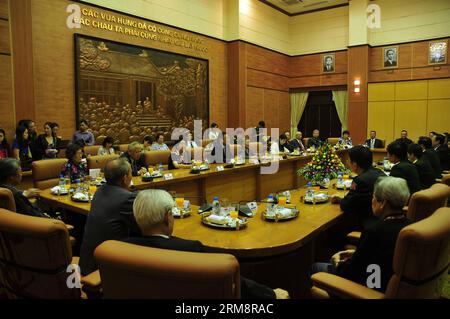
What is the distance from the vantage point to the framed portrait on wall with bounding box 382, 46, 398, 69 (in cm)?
1132

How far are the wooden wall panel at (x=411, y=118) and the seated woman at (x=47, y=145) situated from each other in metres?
9.90

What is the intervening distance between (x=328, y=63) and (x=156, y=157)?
29.7 ft

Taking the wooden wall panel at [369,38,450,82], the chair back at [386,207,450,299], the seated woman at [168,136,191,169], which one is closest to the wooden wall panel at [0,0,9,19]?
Answer: the seated woman at [168,136,191,169]

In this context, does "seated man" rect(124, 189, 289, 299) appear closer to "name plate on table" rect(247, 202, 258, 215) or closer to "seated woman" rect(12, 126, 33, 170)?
"name plate on table" rect(247, 202, 258, 215)

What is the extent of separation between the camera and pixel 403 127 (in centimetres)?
1135

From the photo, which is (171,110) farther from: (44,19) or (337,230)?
(337,230)

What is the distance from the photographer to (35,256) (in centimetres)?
179

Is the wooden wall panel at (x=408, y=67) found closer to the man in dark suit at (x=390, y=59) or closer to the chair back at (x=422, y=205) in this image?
the man in dark suit at (x=390, y=59)

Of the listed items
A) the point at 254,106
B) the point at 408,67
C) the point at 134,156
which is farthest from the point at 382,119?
the point at 134,156

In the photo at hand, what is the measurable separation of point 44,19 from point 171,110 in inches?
136

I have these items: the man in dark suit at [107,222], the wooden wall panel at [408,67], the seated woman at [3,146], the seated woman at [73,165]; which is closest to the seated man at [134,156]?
the seated woman at [73,165]

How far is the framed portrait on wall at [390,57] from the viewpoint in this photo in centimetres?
1132
